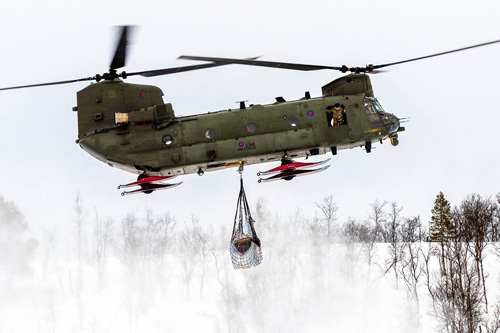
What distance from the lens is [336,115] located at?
25562 mm

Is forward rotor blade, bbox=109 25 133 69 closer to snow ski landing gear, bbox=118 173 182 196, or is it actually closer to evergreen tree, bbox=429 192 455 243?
snow ski landing gear, bbox=118 173 182 196

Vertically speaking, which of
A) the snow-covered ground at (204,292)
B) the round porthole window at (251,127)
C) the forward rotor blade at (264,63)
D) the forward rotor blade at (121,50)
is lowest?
the snow-covered ground at (204,292)

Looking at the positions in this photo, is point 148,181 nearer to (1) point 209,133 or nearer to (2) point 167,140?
(2) point 167,140

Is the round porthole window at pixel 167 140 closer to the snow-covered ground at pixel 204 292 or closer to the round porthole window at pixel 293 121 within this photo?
the round porthole window at pixel 293 121

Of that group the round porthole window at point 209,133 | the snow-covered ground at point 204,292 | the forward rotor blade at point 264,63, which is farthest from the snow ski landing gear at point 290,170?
the snow-covered ground at point 204,292

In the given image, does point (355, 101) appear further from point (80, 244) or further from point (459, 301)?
point (80, 244)

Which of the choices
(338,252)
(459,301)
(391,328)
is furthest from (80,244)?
(459,301)

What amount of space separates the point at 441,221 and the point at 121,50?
142 feet

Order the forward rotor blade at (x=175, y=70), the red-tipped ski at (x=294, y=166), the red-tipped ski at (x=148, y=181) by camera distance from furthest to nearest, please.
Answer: the red-tipped ski at (x=148, y=181) < the red-tipped ski at (x=294, y=166) < the forward rotor blade at (x=175, y=70)

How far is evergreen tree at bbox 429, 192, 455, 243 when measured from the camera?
60.8 m

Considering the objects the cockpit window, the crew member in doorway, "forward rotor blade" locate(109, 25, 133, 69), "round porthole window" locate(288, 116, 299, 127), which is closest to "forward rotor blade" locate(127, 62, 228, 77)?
"forward rotor blade" locate(109, 25, 133, 69)

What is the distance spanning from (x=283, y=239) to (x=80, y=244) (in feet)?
49.9

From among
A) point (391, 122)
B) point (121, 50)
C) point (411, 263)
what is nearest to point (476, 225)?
point (411, 263)

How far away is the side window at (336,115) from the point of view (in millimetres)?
25531
